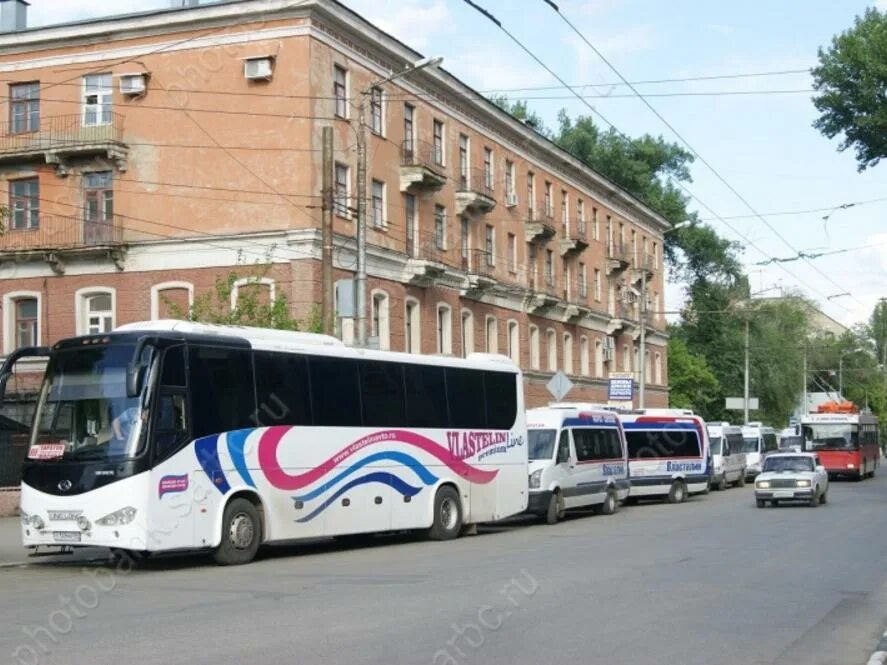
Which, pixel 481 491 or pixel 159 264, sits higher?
pixel 159 264

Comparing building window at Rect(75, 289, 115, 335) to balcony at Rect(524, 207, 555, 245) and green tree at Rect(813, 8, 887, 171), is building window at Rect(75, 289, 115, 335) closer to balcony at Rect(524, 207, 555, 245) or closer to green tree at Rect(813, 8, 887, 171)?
balcony at Rect(524, 207, 555, 245)

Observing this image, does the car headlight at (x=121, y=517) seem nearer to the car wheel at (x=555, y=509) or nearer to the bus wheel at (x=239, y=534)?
the bus wheel at (x=239, y=534)

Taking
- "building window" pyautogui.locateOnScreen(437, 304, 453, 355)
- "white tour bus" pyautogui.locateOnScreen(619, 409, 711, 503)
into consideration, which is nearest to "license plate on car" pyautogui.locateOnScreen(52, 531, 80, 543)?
"white tour bus" pyautogui.locateOnScreen(619, 409, 711, 503)

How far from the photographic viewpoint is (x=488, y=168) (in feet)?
163

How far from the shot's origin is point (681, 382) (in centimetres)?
7919

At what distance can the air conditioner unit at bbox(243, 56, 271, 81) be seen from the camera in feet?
121

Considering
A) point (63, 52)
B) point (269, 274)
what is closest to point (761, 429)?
point (269, 274)

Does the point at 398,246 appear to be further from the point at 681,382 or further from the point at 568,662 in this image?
the point at 681,382

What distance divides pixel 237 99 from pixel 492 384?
51.7 feet

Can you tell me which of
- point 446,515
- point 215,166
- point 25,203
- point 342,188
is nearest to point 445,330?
point 342,188

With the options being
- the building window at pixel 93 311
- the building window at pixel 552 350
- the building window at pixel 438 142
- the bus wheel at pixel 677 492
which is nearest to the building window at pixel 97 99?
the building window at pixel 93 311

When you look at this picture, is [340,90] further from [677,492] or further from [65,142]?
[677,492]

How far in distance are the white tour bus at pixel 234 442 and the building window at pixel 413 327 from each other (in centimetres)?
1880

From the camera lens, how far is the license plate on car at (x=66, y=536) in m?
17.1
